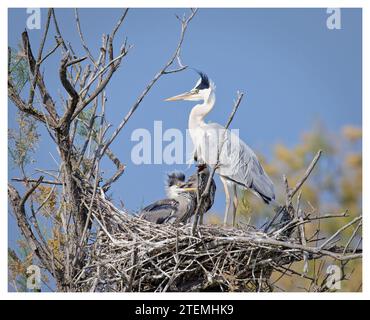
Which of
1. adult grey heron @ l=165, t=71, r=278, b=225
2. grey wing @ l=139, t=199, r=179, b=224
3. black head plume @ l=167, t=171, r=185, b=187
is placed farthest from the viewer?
black head plume @ l=167, t=171, r=185, b=187

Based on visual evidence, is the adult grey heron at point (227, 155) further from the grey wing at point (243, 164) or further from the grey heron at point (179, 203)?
the grey heron at point (179, 203)

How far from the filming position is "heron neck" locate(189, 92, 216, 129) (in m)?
8.17

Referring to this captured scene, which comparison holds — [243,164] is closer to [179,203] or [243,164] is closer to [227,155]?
[227,155]

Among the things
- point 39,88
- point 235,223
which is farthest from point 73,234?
point 235,223

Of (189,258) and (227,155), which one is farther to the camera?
(227,155)

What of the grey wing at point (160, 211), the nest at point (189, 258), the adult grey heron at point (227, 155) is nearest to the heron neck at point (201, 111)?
the adult grey heron at point (227, 155)

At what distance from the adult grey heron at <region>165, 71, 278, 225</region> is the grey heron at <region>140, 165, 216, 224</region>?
24 cm

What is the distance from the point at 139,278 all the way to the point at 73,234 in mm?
584

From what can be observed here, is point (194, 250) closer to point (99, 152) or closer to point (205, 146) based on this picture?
point (99, 152)

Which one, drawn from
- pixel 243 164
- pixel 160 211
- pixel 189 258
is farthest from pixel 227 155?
pixel 189 258

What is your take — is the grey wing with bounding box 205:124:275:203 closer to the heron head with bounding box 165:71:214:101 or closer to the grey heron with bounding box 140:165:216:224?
the grey heron with bounding box 140:165:216:224

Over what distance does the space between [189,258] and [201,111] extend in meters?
1.95

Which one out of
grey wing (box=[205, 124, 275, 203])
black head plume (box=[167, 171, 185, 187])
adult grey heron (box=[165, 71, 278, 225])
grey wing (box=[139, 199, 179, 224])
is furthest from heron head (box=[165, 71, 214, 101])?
grey wing (box=[139, 199, 179, 224])

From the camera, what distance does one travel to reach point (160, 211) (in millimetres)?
7484
